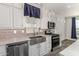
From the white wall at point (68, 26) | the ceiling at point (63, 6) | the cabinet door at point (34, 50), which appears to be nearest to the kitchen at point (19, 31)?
the cabinet door at point (34, 50)

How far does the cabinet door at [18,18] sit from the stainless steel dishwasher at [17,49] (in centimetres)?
75

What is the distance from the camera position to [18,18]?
3484 millimetres

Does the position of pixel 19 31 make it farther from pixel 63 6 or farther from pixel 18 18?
pixel 63 6

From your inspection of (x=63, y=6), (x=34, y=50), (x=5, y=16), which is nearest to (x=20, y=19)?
(x=5, y=16)

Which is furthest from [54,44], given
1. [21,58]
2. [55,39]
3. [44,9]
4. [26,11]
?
[21,58]

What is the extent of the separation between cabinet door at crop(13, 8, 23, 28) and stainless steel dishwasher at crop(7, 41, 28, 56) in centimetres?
75

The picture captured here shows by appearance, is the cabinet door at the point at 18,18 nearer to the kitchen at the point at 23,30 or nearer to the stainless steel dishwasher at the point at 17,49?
the kitchen at the point at 23,30

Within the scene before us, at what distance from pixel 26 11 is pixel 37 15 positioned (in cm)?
89

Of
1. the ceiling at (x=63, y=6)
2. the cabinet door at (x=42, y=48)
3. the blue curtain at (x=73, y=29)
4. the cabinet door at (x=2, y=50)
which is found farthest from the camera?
the blue curtain at (x=73, y=29)

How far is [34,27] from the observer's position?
465 cm

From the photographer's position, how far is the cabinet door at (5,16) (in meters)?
2.80

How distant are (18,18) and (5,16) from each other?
→ 2.02 feet

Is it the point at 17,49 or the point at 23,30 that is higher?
the point at 23,30

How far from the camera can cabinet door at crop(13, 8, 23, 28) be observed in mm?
3315
